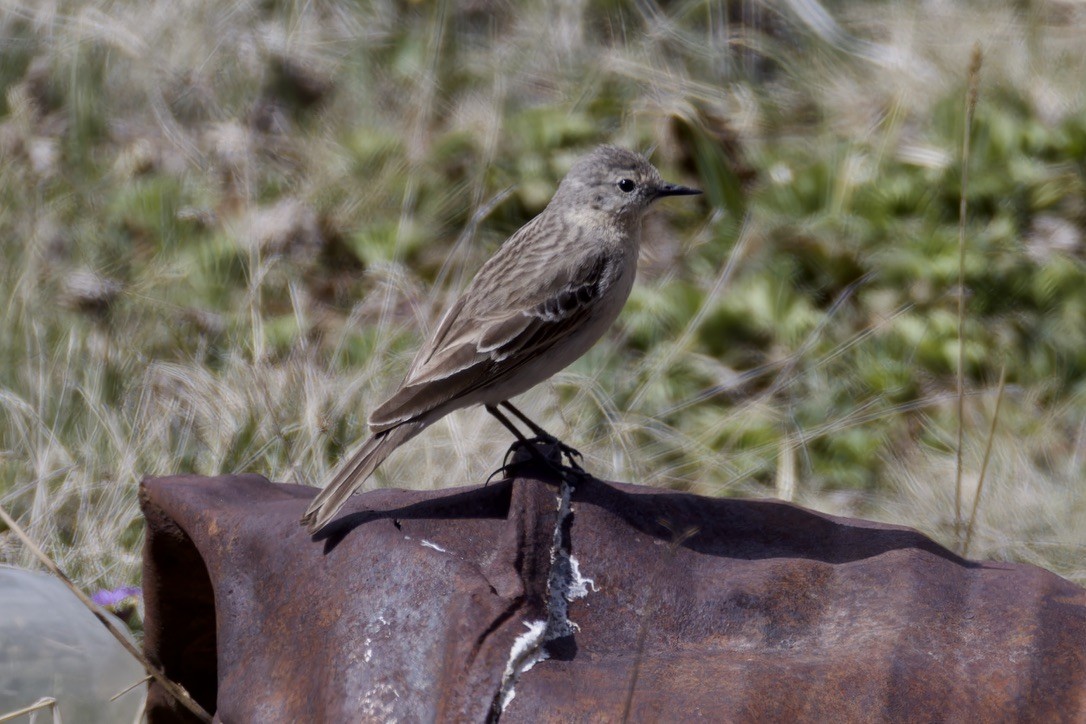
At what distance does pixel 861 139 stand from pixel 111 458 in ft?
14.5

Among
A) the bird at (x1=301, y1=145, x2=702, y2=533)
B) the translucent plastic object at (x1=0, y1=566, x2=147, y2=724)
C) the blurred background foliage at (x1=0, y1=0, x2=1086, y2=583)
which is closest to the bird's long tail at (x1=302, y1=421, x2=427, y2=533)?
the bird at (x1=301, y1=145, x2=702, y2=533)

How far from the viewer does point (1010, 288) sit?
6.70 metres

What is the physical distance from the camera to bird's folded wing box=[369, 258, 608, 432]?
152 inches

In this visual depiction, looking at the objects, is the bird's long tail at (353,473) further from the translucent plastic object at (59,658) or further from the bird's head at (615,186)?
the bird's head at (615,186)

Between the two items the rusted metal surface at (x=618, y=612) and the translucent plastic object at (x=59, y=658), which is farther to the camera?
the translucent plastic object at (x=59, y=658)

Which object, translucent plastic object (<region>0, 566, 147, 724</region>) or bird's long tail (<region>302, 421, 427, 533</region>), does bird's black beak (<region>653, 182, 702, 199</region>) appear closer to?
bird's long tail (<region>302, 421, 427, 533</region>)

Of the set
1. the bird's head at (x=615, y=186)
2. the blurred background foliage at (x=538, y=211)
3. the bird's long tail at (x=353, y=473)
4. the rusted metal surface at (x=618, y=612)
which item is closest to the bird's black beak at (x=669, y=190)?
the bird's head at (x=615, y=186)

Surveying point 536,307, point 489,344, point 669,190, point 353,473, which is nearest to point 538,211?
point 669,190

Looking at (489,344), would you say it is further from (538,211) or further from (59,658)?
(538,211)

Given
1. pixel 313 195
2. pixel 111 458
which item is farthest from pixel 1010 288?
pixel 111 458

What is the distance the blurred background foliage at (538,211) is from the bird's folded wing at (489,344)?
4.13 ft

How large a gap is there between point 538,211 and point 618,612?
4.89 m

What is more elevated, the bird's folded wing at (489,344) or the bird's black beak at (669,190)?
the bird's black beak at (669,190)

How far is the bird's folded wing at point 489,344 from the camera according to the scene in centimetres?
386
